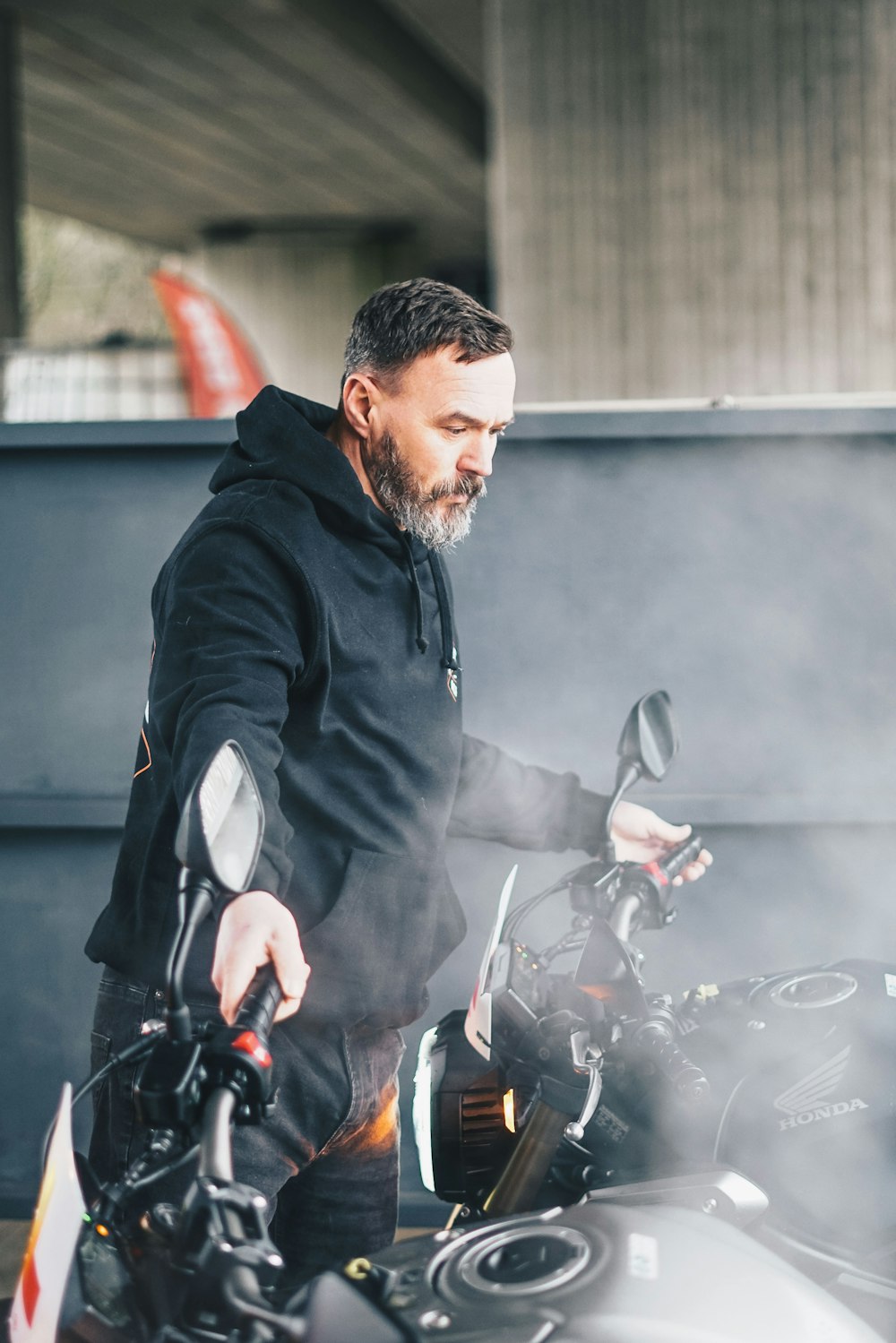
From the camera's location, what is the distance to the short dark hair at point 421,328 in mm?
1776

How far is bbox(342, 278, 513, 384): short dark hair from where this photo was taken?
1.78 m

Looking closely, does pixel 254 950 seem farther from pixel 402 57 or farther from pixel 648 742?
pixel 402 57

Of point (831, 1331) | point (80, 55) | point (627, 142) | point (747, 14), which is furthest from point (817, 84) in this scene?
point (80, 55)

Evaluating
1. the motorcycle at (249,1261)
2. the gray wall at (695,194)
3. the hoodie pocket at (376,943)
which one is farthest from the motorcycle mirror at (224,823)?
the gray wall at (695,194)

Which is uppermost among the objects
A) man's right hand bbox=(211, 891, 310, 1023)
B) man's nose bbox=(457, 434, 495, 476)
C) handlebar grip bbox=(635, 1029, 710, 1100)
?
man's nose bbox=(457, 434, 495, 476)

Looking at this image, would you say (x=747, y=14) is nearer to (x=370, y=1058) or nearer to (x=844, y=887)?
(x=844, y=887)

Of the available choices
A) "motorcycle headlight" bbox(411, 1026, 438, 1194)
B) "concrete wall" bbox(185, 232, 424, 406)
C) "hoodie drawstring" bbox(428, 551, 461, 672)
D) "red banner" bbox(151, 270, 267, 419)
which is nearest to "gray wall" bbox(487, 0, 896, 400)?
"red banner" bbox(151, 270, 267, 419)

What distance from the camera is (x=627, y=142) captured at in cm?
709

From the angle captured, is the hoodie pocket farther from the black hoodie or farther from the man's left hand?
the man's left hand

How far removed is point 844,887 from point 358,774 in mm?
1597

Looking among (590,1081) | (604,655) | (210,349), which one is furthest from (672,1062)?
(210,349)

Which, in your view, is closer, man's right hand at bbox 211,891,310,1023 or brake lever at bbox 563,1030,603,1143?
man's right hand at bbox 211,891,310,1023

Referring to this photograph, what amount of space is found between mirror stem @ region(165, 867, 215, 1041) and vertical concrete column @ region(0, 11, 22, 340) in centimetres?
1104

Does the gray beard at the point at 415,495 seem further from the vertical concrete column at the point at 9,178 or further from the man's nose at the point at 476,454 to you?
the vertical concrete column at the point at 9,178
